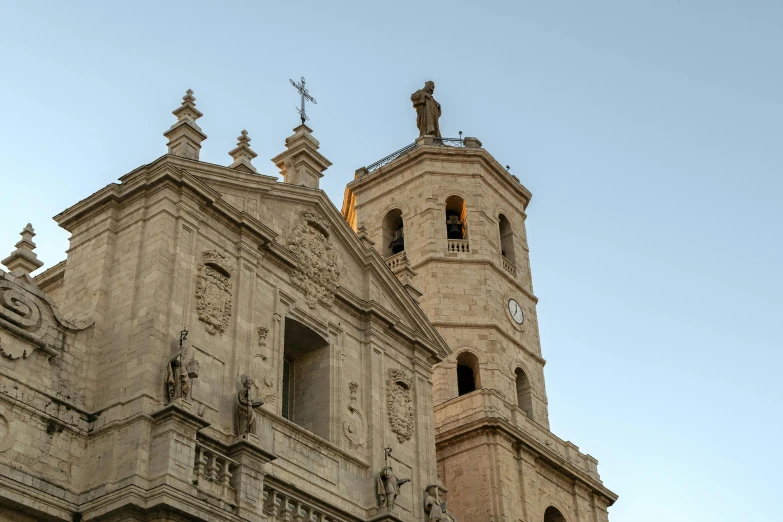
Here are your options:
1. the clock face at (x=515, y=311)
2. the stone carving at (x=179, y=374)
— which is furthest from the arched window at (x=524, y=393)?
the stone carving at (x=179, y=374)

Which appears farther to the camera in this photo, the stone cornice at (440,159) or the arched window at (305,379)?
the stone cornice at (440,159)

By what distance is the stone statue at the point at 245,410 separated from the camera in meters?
18.8

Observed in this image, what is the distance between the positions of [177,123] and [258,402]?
6.11 m

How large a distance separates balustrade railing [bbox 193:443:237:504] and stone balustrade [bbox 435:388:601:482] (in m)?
10.6

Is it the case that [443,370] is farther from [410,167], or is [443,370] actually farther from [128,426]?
[128,426]

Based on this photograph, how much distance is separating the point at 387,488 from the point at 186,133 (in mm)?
7700

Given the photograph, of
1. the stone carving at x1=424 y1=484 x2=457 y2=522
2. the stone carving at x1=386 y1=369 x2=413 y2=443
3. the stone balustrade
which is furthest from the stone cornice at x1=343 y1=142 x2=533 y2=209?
the stone carving at x1=424 y1=484 x2=457 y2=522

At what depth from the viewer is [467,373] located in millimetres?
31109

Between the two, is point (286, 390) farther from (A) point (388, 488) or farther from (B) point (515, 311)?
(B) point (515, 311)

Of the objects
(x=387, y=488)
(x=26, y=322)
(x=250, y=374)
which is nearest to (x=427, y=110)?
(x=387, y=488)

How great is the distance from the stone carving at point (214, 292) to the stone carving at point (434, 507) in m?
5.71

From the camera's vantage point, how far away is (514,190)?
3506 centimetres

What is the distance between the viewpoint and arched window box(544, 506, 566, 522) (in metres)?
28.8

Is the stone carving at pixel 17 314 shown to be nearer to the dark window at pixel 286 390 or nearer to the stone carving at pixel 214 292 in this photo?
the stone carving at pixel 214 292
